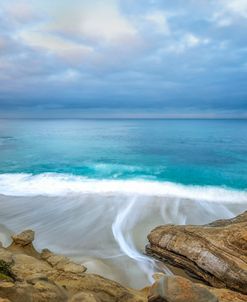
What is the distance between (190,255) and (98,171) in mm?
21267

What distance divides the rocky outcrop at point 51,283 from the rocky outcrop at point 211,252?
2.26m

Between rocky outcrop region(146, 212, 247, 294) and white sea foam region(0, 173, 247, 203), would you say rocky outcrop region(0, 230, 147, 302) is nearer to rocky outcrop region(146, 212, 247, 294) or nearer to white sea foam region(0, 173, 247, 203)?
rocky outcrop region(146, 212, 247, 294)

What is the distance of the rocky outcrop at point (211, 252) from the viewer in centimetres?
784

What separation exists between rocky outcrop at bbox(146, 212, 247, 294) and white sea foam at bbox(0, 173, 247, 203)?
1056cm

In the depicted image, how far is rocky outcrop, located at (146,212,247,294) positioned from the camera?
7.84 m

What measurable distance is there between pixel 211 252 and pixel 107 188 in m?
14.7

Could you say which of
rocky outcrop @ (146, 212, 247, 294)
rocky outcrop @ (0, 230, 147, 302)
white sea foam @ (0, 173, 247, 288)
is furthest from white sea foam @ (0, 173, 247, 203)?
rocky outcrop @ (0, 230, 147, 302)

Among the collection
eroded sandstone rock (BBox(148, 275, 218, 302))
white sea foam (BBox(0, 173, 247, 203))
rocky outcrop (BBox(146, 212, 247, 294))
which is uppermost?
eroded sandstone rock (BBox(148, 275, 218, 302))

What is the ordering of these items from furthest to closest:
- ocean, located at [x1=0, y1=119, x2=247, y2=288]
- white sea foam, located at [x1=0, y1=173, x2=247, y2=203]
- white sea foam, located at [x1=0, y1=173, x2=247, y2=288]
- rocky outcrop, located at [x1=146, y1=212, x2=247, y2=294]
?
white sea foam, located at [x1=0, y1=173, x2=247, y2=203] < ocean, located at [x1=0, y1=119, x2=247, y2=288] < white sea foam, located at [x1=0, y1=173, x2=247, y2=288] < rocky outcrop, located at [x1=146, y1=212, x2=247, y2=294]

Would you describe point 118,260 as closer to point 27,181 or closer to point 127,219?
point 127,219

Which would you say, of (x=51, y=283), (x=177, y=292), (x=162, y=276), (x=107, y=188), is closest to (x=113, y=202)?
(x=107, y=188)

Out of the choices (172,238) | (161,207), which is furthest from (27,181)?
(172,238)

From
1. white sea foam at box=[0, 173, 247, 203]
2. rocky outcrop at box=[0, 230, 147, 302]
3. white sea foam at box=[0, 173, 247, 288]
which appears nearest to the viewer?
rocky outcrop at box=[0, 230, 147, 302]

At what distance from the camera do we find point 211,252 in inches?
331
